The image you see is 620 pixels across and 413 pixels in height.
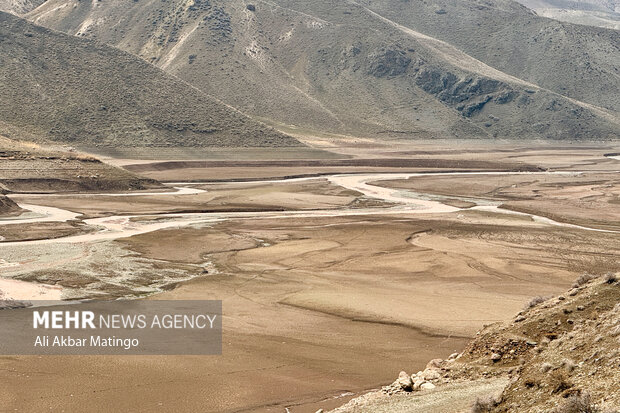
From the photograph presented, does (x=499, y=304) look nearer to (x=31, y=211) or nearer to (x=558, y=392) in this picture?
(x=558, y=392)

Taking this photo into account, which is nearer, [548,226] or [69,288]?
[69,288]

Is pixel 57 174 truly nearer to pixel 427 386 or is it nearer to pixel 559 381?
pixel 427 386

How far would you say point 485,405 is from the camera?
1689 cm

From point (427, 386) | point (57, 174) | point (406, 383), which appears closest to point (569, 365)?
point (427, 386)

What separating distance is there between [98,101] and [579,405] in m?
140

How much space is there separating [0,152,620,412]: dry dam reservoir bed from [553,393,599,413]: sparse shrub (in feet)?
40.3

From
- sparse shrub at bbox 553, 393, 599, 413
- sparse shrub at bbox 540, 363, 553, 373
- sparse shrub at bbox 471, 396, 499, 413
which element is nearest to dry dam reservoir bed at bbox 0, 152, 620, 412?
sparse shrub at bbox 471, 396, 499, 413

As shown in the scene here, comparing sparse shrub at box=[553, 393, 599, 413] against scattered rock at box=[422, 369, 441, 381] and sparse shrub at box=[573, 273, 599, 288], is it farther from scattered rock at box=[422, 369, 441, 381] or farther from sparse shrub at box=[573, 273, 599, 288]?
sparse shrub at box=[573, 273, 599, 288]

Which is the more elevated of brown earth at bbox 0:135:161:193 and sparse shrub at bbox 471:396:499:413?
sparse shrub at bbox 471:396:499:413

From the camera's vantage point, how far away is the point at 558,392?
628 inches

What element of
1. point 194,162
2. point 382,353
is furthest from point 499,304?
point 194,162

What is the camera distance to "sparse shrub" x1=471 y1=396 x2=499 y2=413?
16.8m

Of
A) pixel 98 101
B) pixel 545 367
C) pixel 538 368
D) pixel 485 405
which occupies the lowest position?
pixel 98 101

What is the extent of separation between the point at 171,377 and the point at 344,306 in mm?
12975
